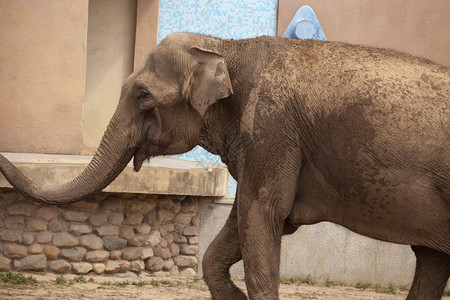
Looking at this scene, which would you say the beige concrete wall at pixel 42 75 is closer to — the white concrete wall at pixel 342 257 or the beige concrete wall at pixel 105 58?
the beige concrete wall at pixel 105 58

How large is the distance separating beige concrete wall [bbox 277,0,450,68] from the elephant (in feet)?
12.3

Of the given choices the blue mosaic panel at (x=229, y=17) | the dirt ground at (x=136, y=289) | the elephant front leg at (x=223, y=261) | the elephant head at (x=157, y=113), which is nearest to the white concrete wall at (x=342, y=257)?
the dirt ground at (x=136, y=289)

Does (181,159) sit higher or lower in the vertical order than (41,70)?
lower

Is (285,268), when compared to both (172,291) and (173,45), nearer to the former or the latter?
(172,291)

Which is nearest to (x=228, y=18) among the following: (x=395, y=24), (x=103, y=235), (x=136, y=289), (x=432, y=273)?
(x=395, y=24)

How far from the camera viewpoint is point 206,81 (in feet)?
13.8

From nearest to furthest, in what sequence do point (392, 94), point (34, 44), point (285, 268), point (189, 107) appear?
point (392, 94)
point (189, 107)
point (34, 44)
point (285, 268)

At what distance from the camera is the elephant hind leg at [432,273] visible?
459cm

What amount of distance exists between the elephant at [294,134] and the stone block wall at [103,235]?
2.49 meters

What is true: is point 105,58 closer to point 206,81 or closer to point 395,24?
point 395,24

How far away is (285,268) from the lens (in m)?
7.83

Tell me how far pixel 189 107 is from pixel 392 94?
1118mm

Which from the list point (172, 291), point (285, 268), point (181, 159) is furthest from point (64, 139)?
point (285, 268)

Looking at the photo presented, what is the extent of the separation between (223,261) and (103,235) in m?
2.49
